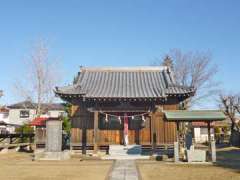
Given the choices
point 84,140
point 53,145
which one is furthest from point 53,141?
point 84,140

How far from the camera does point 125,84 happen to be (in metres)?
25.3

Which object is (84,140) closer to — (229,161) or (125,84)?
(125,84)

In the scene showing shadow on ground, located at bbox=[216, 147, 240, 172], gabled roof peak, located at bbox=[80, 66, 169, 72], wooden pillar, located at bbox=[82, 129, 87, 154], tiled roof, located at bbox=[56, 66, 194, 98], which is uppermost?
gabled roof peak, located at bbox=[80, 66, 169, 72]

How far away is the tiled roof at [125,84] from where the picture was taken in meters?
22.6

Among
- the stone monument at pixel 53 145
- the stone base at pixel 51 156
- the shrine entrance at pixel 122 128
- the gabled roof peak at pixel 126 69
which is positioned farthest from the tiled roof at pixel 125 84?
the stone base at pixel 51 156

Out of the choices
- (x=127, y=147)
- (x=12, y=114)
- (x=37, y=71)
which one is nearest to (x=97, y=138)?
(x=127, y=147)

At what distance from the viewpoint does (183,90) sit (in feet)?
74.4

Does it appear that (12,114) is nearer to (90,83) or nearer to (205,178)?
(90,83)

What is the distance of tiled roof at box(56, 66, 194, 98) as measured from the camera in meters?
22.6

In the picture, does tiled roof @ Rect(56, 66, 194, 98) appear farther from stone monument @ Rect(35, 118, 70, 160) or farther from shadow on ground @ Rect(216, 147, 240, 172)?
shadow on ground @ Rect(216, 147, 240, 172)

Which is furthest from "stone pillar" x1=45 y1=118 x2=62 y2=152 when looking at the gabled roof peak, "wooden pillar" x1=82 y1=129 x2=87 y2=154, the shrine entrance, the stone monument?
the gabled roof peak

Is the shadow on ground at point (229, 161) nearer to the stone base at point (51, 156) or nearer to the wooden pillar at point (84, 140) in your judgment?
the wooden pillar at point (84, 140)

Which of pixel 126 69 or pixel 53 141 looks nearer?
pixel 53 141

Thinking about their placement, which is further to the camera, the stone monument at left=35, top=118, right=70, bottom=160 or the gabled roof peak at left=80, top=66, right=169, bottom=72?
the gabled roof peak at left=80, top=66, right=169, bottom=72
